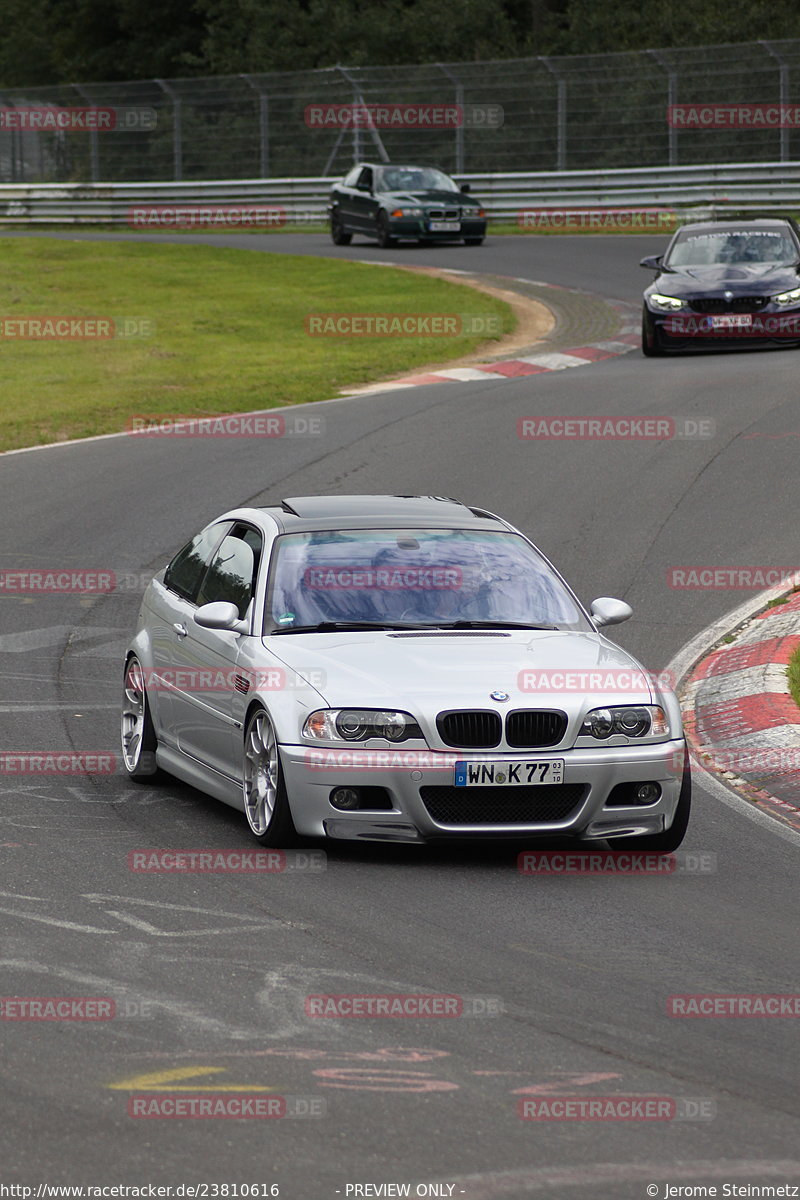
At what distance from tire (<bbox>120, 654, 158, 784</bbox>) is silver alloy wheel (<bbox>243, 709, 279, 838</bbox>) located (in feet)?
4.32

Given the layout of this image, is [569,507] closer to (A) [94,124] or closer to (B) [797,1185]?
(B) [797,1185]

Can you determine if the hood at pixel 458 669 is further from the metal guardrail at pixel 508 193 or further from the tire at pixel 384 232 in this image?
the metal guardrail at pixel 508 193

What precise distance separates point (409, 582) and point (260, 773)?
4.23 ft

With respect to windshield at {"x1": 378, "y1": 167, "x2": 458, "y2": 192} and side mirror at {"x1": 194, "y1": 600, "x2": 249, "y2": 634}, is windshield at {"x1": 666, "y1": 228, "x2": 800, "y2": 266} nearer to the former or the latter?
windshield at {"x1": 378, "y1": 167, "x2": 458, "y2": 192}

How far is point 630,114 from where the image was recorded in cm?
3997

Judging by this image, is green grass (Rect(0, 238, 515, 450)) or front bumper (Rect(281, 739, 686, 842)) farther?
green grass (Rect(0, 238, 515, 450))

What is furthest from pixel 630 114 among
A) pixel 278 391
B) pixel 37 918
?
pixel 37 918

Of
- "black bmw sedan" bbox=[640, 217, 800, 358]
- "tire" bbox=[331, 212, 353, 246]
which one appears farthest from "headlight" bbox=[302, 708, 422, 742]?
"tire" bbox=[331, 212, 353, 246]

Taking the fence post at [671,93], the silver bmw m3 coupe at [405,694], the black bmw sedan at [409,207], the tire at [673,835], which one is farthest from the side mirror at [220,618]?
the fence post at [671,93]

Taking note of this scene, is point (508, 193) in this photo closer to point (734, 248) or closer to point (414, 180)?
point (414, 180)

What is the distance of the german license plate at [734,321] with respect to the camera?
2353cm

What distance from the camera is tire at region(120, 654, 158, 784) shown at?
9.65m

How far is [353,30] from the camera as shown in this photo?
192 ft

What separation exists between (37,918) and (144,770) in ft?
9.05
